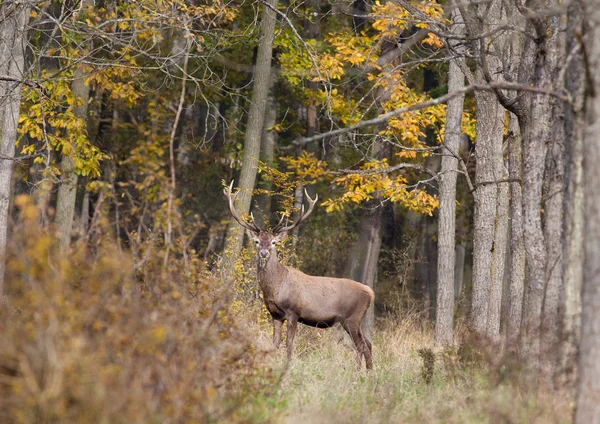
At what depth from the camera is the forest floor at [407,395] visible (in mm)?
7430

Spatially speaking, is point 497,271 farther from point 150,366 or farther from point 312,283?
point 150,366

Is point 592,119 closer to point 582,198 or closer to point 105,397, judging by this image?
point 582,198

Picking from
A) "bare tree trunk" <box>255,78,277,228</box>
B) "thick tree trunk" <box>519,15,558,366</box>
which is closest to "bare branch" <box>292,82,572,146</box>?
"thick tree trunk" <box>519,15,558,366</box>

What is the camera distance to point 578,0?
779 centimetres

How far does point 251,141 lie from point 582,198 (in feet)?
37.4

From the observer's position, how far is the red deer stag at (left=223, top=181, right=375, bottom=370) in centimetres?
1366

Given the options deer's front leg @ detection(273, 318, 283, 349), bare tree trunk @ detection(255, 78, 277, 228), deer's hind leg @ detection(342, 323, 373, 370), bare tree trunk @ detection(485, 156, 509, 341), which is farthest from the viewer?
bare tree trunk @ detection(255, 78, 277, 228)

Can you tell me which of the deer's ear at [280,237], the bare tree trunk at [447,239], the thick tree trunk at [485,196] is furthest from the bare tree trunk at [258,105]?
the thick tree trunk at [485,196]

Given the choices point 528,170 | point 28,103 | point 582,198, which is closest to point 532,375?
point 582,198

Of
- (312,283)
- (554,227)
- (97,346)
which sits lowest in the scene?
(312,283)

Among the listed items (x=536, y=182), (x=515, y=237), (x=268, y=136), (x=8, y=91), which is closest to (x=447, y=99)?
(x=536, y=182)

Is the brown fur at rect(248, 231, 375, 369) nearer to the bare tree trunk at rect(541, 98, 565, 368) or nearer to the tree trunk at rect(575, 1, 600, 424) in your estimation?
the bare tree trunk at rect(541, 98, 565, 368)

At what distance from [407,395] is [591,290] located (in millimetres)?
3685

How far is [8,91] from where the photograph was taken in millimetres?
11945
